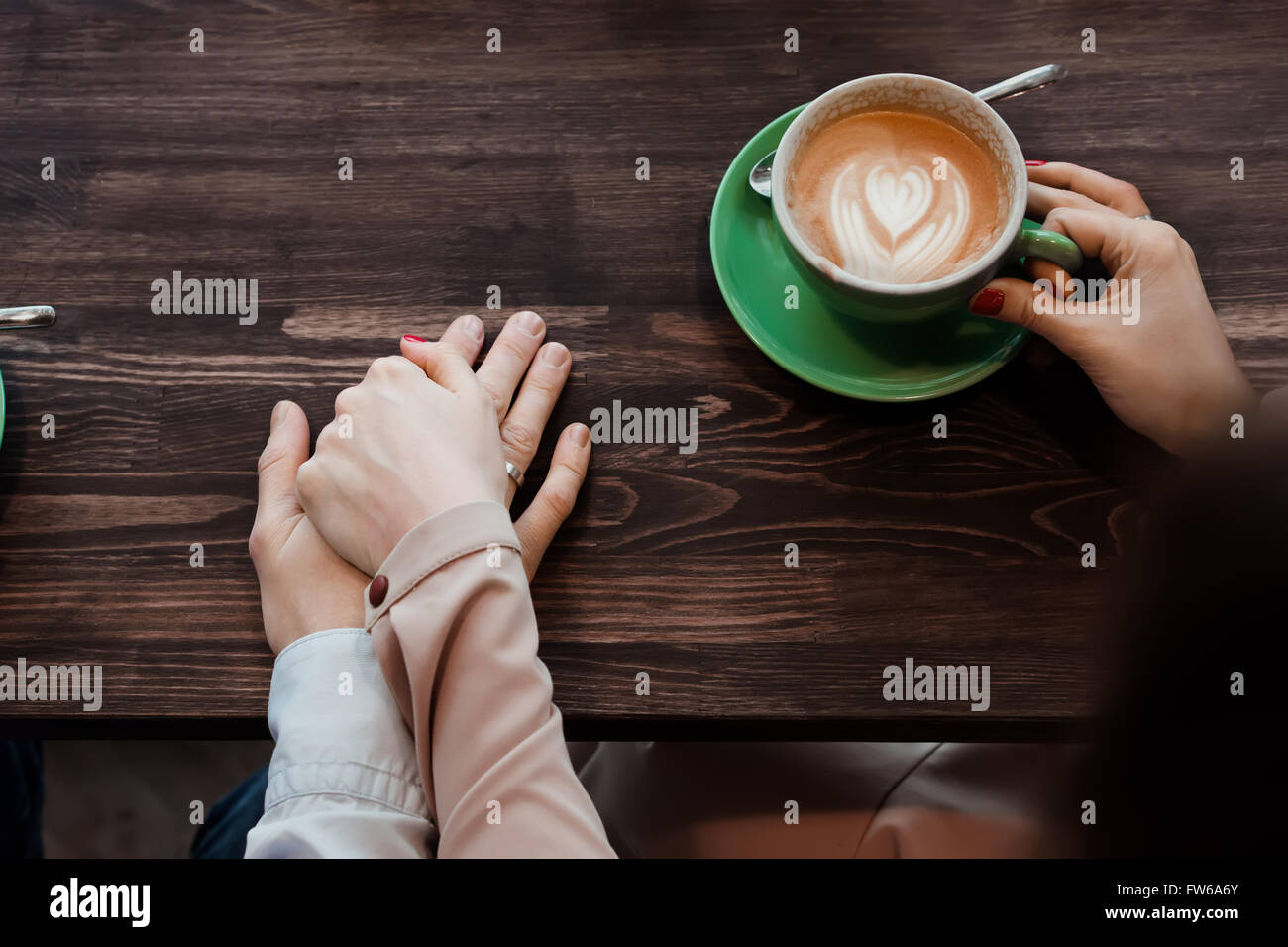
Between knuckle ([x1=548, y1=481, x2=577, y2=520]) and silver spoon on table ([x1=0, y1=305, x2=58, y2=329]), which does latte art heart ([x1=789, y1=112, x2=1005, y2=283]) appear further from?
silver spoon on table ([x1=0, y1=305, x2=58, y2=329])

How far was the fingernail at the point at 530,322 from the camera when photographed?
87cm

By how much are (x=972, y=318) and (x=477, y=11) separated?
59 centimetres

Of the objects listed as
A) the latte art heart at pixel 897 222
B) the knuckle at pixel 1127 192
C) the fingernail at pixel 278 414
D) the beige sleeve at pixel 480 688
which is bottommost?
the beige sleeve at pixel 480 688

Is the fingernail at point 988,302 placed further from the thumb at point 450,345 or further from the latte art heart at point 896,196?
the thumb at point 450,345

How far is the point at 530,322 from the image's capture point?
0.87m

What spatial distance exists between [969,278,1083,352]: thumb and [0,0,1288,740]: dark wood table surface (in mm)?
72

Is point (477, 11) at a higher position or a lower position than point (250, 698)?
higher

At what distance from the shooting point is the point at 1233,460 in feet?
2.67

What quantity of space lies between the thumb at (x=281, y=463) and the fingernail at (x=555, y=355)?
0.77 ft

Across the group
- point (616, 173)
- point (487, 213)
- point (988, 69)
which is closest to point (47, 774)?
point (487, 213)

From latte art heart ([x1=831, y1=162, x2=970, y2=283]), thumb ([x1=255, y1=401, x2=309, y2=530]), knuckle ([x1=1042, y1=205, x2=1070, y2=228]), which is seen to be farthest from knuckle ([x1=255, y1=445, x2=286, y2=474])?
knuckle ([x1=1042, y1=205, x2=1070, y2=228])

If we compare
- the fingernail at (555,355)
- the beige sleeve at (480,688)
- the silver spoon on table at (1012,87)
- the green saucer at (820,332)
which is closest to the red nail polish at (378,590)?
the beige sleeve at (480,688)

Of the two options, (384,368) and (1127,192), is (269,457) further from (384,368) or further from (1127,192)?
(1127,192)
